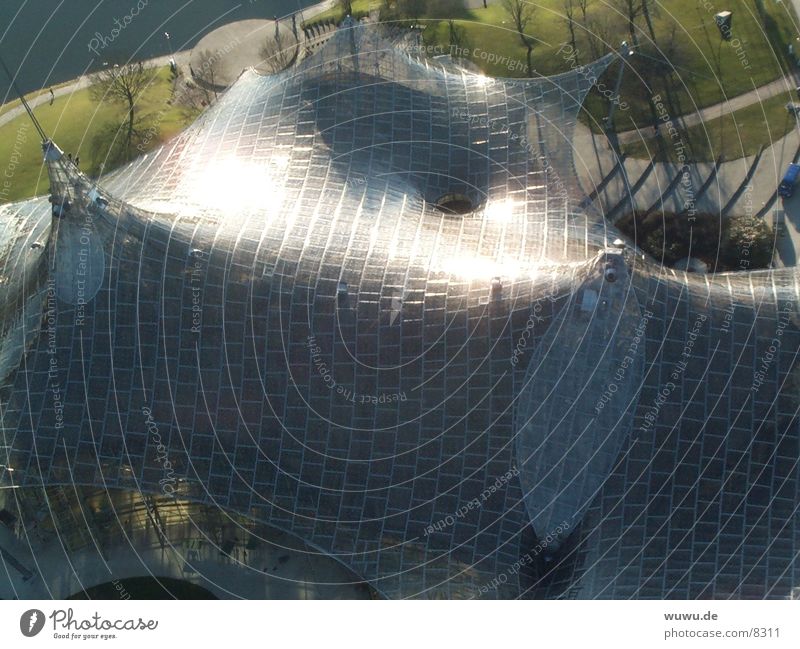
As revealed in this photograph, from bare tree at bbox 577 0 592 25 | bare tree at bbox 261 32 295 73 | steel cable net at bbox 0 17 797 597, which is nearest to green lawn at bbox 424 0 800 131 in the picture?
bare tree at bbox 577 0 592 25

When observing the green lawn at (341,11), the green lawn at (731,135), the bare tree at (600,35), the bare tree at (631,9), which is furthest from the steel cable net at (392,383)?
the green lawn at (341,11)

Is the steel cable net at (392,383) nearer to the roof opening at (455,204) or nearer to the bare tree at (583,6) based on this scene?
the roof opening at (455,204)

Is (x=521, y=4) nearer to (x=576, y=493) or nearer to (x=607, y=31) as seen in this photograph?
(x=607, y=31)

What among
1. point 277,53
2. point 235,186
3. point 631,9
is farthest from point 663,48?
point 235,186

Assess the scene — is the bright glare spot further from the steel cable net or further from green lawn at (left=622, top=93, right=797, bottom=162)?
green lawn at (left=622, top=93, right=797, bottom=162)

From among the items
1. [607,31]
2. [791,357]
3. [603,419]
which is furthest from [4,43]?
[791,357]
